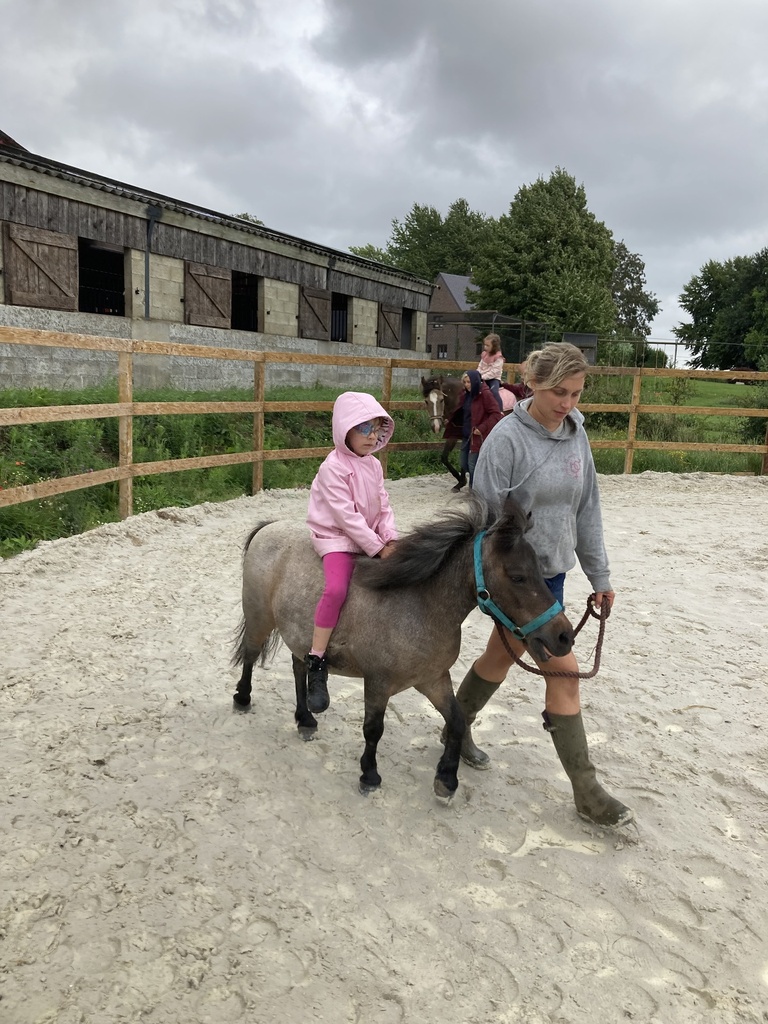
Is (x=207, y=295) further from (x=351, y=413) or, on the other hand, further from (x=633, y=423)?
(x=351, y=413)

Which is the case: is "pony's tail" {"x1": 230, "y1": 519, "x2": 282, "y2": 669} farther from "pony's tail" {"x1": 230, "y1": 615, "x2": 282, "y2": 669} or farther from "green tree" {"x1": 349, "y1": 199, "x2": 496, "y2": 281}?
"green tree" {"x1": 349, "y1": 199, "x2": 496, "y2": 281}

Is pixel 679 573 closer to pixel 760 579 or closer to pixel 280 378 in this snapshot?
pixel 760 579

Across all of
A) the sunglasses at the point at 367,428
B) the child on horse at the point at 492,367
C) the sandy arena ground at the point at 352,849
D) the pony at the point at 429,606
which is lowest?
the sandy arena ground at the point at 352,849

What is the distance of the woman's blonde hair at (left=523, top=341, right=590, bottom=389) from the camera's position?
2367mm

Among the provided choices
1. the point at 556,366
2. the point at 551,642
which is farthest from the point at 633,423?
the point at 551,642

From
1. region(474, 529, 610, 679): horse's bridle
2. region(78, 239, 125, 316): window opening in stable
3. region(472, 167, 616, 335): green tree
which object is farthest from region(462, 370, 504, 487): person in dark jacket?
region(472, 167, 616, 335): green tree

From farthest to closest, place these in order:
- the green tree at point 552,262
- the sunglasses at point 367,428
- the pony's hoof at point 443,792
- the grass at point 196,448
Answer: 1. the green tree at point 552,262
2. the grass at point 196,448
3. the sunglasses at point 367,428
4. the pony's hoof at point 443,792

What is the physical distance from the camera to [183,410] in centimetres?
723

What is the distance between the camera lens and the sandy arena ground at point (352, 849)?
1.87 meters

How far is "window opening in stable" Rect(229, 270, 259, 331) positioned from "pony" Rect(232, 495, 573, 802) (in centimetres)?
1563

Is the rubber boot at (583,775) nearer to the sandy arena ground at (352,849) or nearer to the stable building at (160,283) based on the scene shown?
the sandy arena ground at (352,849)

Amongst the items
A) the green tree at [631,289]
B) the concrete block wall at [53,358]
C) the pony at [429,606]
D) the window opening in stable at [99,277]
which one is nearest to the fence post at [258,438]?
the concrete block wall at [53,358]

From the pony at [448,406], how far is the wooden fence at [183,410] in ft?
0.84

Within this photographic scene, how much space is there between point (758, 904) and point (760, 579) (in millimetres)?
4002
